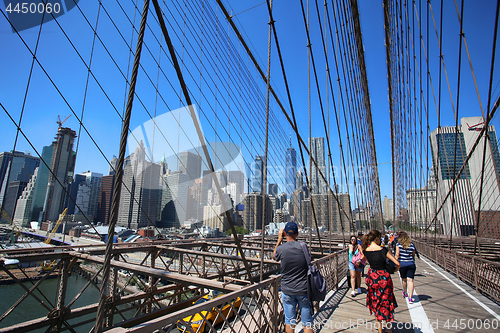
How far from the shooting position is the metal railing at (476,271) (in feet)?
12.6

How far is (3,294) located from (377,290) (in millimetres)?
35545

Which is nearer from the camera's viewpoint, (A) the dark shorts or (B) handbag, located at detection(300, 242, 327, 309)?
(B) handbag, located at detection(300, 242, 327, 309)

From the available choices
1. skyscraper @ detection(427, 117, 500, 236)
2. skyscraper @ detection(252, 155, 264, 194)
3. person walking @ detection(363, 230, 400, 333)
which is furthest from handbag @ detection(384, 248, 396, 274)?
skyscraper @ detection(252, 155, 264, 194)

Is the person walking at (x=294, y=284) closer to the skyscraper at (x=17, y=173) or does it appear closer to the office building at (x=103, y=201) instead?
the skyscraper at (x=17, y=173)

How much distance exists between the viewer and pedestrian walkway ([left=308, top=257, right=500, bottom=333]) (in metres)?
2.74

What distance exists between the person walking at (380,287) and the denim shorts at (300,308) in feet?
3.02

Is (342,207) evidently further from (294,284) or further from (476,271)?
(294,284)

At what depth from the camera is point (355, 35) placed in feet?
30.6

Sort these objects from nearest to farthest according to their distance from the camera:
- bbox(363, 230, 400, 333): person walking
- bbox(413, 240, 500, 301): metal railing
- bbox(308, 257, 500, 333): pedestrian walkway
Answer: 1. bbox(363, 230, 400, 333): person walking
2. bbox(308, 257, 500, 333): pedestrian walkway
3. bbox(413, 240, 500, 301): metal railing

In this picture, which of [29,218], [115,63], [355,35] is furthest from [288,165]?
[29,218]

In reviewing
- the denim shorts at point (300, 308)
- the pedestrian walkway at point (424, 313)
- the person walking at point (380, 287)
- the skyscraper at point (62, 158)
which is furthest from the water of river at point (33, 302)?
the person walking at point (380, 287)

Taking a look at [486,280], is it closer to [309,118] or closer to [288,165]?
[309,118]

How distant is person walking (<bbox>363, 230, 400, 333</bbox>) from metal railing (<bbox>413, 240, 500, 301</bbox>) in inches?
105

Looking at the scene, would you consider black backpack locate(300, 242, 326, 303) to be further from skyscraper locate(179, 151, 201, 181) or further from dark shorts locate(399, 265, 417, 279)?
skyscraper locate(179, 151, 201, 181)
